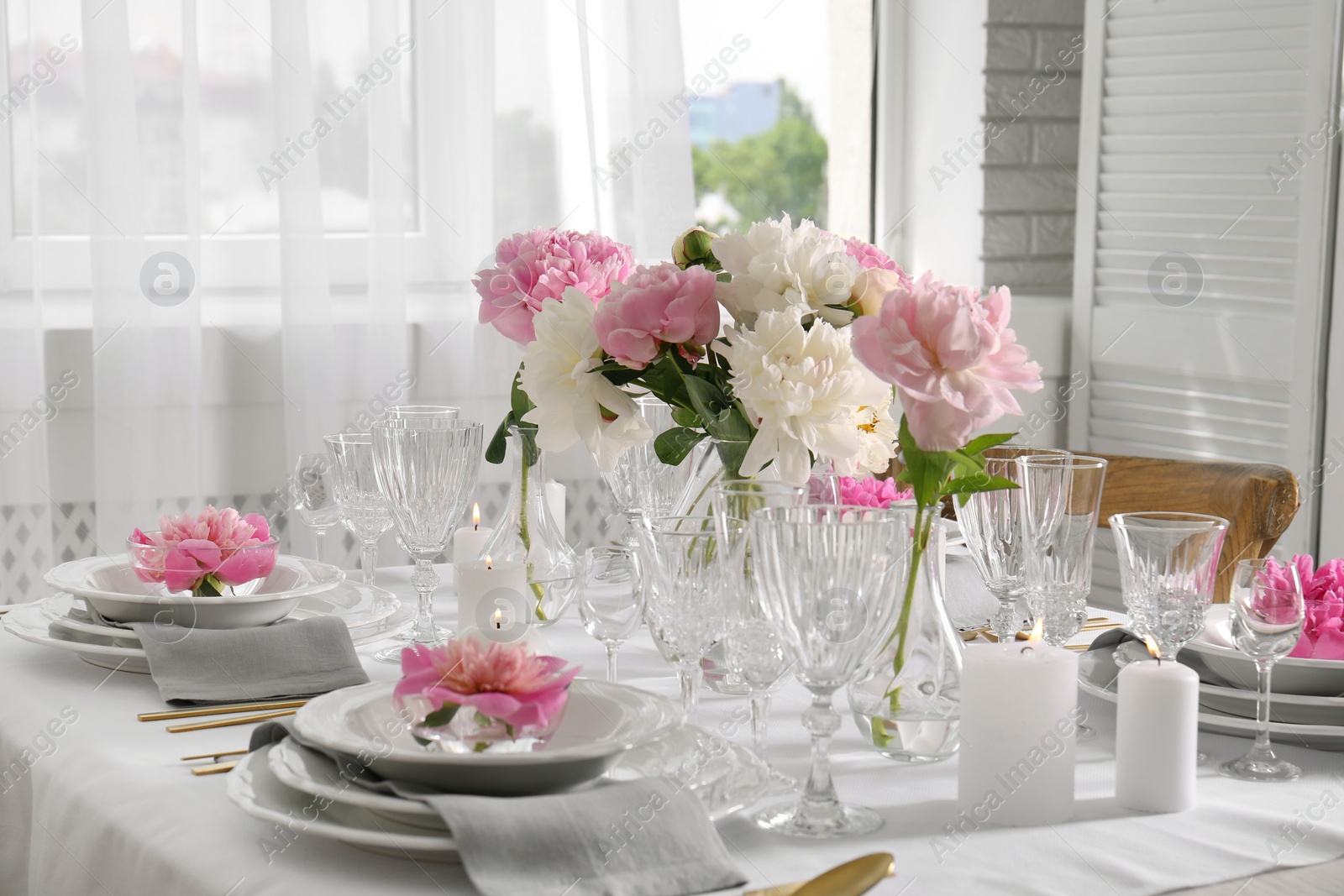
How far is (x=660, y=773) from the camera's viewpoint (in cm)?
87

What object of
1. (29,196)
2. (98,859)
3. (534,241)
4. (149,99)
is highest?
(149,99)

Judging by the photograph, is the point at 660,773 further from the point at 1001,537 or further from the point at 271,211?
the point at 271,211

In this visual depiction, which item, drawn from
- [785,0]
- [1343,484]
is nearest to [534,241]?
[1343,484]

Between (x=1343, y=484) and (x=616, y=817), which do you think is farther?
(x=1343, y=484)

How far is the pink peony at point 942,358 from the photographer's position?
857 mm

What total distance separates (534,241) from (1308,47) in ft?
6.69

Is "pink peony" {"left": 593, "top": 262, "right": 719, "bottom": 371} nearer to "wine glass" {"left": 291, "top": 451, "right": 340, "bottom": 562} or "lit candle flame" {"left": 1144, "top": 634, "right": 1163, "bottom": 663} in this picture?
"lit candle flame" {"left": 1144, "top": 634, "right": 1163, "bottom": 663}

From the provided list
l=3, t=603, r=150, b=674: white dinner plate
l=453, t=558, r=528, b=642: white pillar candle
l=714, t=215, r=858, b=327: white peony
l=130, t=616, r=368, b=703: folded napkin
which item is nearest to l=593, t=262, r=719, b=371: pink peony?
l=714, t=215, r=858, b=327: white peony

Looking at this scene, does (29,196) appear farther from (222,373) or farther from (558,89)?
(558,89)

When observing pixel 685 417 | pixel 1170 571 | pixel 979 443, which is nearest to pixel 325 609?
pixel 685 417

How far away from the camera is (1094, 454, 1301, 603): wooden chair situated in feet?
5.46

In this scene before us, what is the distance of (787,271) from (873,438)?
166 mm

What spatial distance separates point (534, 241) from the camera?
→ 122 centimetres

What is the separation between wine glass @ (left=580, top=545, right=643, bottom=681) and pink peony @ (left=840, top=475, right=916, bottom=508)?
292mm
